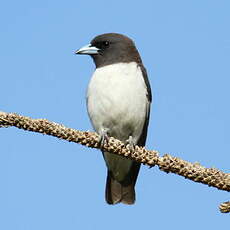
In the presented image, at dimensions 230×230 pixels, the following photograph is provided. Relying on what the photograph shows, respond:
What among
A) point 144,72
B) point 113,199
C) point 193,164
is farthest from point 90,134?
point 113,199

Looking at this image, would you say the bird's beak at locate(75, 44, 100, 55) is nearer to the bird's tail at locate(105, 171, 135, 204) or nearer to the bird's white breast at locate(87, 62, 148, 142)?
the bird's white breast at locate(87, 62, 148, 142)

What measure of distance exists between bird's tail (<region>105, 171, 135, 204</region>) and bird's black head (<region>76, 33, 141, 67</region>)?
5.79 ft

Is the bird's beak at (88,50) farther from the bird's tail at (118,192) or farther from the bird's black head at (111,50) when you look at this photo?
the bird's tail at (118,192)

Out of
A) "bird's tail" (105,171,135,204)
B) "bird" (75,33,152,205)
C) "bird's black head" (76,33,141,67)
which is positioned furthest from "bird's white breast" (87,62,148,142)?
"bird's tail" (105,171,135,204)

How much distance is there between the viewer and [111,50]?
6820mm

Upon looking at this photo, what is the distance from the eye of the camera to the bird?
233 inches

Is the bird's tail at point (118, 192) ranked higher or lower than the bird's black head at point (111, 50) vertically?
lower

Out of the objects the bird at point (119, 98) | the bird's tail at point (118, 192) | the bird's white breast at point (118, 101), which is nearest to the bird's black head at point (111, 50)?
the bird at point (119, 98)

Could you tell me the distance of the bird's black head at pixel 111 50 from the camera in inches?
261

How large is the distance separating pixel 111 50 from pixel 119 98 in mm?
1194

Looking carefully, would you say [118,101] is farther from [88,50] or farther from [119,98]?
[88,50]

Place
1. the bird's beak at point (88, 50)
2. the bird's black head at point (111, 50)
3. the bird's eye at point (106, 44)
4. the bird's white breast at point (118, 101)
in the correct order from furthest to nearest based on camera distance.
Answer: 1. the bird's eye at point (106, 44)
2. the bird's beak at point (88, 50)
3. the bird's black head at point (111, 50)
4. the bird's white breast at point (118, 101)

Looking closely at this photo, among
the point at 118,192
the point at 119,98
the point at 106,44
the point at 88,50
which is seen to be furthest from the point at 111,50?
the point at 118,192

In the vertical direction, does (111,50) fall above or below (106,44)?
below
